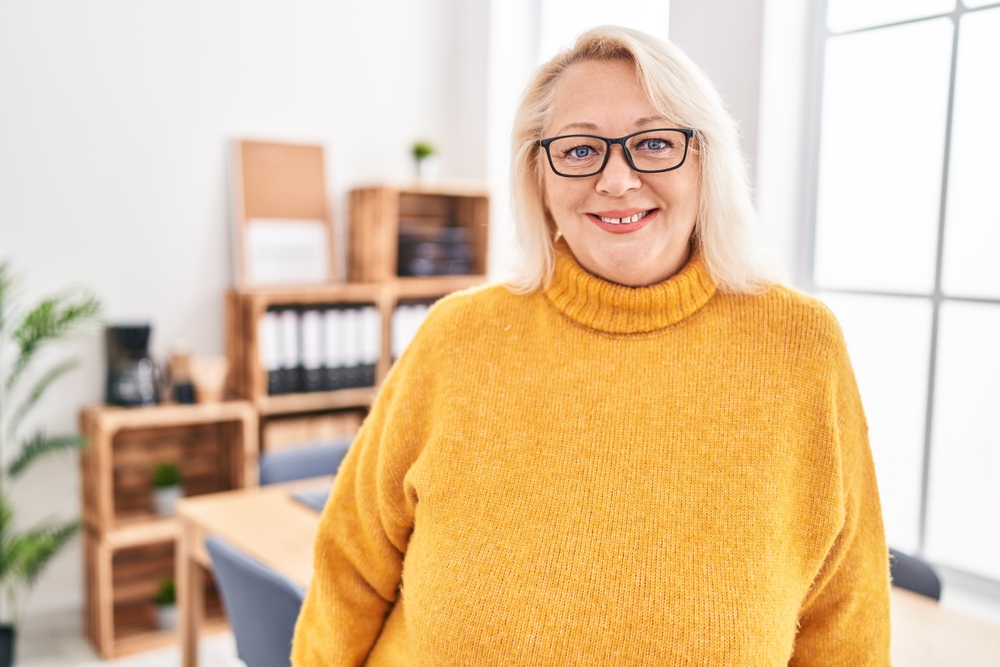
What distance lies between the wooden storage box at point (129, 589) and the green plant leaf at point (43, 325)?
71 cm

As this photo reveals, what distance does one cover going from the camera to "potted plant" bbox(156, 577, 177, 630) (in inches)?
124

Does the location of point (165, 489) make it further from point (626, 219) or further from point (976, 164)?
point (976, 164)

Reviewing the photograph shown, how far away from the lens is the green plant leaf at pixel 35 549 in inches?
109

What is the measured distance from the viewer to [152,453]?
10.9 feet

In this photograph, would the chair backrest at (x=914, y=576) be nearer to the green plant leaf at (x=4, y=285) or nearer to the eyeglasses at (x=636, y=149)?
the eyeglasses at (x=636, y=149)

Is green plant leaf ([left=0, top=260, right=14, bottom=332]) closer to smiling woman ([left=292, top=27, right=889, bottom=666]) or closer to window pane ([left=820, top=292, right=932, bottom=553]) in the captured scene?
smiling woman ([left=292, top=27, right=889, bottom=666])

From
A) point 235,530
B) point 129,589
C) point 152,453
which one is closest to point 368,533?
point 235,530

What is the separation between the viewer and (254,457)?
3.32 meters

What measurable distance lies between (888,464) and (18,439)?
3066 mm

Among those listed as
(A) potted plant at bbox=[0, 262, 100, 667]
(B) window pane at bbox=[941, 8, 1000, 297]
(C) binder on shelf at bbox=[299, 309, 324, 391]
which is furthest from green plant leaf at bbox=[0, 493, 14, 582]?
(B) window pane at bbox=[941, 8, 1000, 297]

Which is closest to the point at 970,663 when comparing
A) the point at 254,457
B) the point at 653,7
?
the point at 653,7

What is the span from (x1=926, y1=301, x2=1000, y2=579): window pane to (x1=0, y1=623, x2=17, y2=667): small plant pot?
3.02 m

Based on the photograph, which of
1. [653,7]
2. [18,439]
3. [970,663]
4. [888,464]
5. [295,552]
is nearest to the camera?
[970,663]

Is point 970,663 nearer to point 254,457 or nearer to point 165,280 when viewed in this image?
point 254,457
